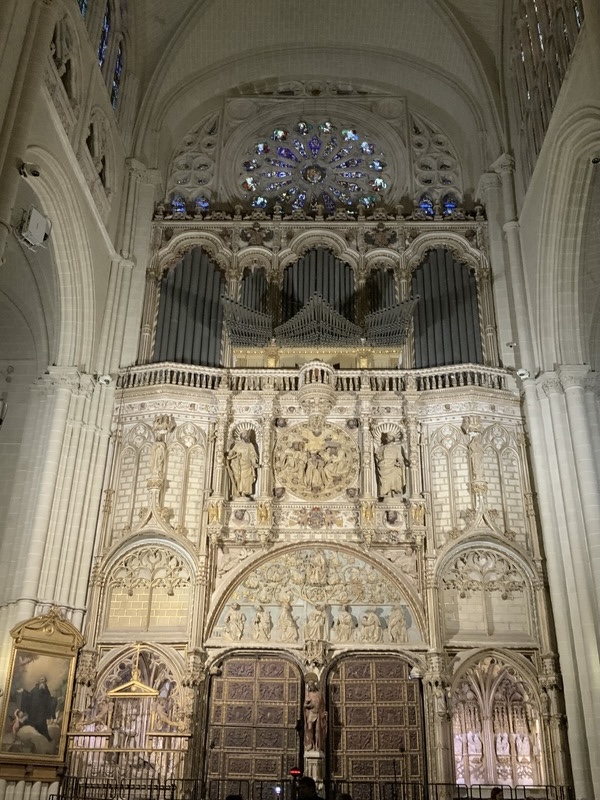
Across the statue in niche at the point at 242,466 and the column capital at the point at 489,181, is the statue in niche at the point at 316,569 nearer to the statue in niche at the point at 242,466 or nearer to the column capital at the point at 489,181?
the statue in niche at the point at 242,466

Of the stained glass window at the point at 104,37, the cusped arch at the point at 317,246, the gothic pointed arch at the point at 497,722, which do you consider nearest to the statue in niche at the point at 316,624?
the gothic pointed arch at the point at 497,722

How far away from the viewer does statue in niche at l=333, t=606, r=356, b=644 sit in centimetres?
1543

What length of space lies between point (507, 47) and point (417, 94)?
11.1ft

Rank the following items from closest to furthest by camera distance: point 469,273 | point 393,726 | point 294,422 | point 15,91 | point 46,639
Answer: point 15,91 < point 46,639 < point 393,726 < point 294,422 < point 469,273

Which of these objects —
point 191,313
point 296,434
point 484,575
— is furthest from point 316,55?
point 484,575

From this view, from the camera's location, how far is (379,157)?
23.4 meters

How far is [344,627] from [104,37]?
15408 mm

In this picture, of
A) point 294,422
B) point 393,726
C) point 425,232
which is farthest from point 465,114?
point 393,726

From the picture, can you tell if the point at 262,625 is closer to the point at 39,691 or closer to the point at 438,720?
the point at 438,720

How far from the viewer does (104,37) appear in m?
19.3

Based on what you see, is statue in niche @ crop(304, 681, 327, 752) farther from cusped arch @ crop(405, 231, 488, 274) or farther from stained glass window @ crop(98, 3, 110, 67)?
stained glass window @ crop(98, 3, 110, 67)

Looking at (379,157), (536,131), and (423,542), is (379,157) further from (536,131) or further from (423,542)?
(423,542)

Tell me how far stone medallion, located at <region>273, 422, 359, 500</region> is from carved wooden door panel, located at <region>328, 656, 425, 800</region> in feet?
12.1

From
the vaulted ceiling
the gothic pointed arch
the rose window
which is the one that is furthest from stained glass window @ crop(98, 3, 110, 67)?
the gothic pointed arch
